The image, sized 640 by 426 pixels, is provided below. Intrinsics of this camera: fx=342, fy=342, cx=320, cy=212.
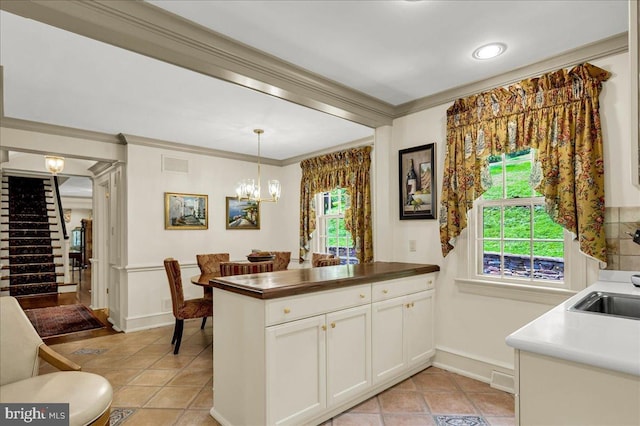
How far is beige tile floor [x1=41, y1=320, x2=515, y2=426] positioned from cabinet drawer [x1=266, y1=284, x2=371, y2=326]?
80cm

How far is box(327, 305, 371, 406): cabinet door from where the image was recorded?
2323 mm

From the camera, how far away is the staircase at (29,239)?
727cm

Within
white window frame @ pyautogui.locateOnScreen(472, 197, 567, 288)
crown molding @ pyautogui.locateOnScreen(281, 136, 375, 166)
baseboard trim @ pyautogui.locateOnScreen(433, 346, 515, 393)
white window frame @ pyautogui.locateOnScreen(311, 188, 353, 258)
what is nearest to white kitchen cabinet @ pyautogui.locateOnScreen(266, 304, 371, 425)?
baseboard trim @ pyautogui.locateOnScreen(433, 346, 515, 393)

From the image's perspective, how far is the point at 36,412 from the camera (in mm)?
1629

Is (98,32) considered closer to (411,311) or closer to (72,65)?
(72,65)

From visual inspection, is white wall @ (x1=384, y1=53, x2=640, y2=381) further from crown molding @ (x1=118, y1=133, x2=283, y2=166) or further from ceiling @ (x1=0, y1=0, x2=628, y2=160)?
crown molding @ (x1=118, y1=133, x2=283, y2=166)

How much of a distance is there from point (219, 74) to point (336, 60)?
2.90ft

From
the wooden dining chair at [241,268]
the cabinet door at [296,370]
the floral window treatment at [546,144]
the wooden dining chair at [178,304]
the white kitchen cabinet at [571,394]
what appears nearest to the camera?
the white kitchen cabinet at [571,394]

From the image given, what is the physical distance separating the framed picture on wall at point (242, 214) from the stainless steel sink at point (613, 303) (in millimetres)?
4733

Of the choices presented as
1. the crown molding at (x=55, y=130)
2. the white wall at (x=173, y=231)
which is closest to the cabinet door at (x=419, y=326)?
the white wall at (x=173, y=231)

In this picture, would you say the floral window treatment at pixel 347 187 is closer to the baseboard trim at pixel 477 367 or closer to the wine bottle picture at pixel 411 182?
the wine bottle picture at pixel 411 182

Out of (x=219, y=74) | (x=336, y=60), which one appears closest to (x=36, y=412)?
(x=219, y=74)

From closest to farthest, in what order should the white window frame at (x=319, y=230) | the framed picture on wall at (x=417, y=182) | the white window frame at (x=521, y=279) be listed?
the white window frame at (x=521, y=279), the framed picture on wall at (x=417, y=182), the white window frame at (x=319, y=230)

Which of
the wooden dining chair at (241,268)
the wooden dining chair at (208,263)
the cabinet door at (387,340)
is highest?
the wooden dining chair at (241,268)
